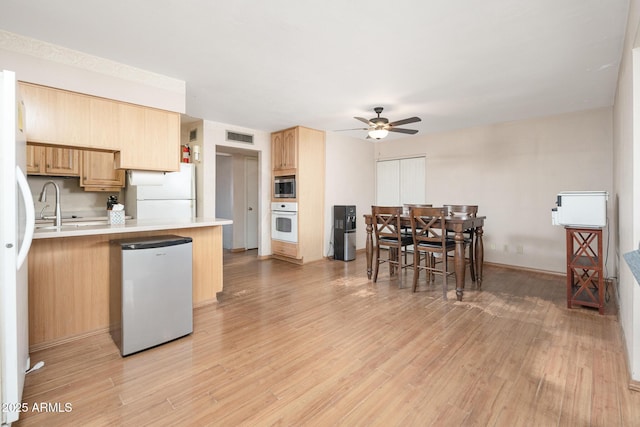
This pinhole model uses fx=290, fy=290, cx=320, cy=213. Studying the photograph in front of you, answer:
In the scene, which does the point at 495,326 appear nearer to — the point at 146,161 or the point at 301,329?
the point at 301,329

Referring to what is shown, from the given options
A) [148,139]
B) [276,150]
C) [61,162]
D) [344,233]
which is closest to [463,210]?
[344,233]

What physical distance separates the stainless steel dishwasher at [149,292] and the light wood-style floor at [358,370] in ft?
0.39

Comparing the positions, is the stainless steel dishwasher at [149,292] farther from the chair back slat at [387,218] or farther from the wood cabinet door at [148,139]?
the chair back slat at [387,218]

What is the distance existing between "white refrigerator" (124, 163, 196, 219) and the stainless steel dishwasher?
1.99 m

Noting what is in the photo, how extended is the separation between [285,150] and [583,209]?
414 centimetres

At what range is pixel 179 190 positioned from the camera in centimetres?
446

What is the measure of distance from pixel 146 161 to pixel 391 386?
2938 mm

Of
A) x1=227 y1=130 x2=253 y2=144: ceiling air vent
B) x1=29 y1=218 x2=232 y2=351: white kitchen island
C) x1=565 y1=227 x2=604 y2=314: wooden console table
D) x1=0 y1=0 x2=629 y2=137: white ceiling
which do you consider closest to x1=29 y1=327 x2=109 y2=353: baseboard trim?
x1=29 y1=218 x2=232 y2=351: white kitchen island

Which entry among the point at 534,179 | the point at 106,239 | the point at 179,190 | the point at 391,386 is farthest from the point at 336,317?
the point at 534,179

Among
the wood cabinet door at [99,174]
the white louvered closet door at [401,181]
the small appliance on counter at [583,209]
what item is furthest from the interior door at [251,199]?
the small appliance on counter at [583,209]

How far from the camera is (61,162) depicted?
3.88 m

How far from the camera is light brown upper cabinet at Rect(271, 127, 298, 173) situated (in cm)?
503

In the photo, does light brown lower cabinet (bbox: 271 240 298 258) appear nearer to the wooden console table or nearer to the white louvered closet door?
the white louvered closet door

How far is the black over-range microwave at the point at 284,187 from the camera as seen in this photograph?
16.6 feet
